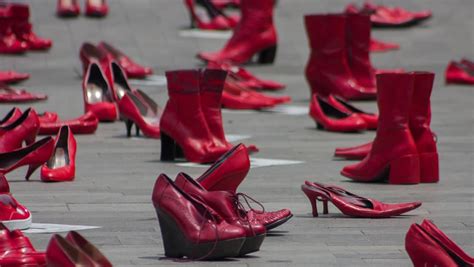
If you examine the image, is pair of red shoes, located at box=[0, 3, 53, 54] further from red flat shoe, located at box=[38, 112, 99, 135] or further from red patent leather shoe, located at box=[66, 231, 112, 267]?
red patent leather shoe, located at box=[66, 231, 112, 267]

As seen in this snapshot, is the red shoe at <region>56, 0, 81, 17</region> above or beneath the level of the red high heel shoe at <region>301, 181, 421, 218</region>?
beneath

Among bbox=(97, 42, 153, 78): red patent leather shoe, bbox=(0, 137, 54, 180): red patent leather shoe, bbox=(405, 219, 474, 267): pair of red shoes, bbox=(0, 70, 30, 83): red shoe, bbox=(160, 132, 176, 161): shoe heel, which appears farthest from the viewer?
bbox=(97, 42, 153, 78): red patent leather shoe

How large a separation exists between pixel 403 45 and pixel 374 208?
9186 mm

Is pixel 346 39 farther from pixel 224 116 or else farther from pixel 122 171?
pixel 122 171

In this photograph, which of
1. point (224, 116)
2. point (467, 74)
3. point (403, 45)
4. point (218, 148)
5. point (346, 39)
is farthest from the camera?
point (403, 45)

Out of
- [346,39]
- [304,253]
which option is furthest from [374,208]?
[346,39]

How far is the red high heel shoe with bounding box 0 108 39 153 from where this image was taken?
8.16 meters

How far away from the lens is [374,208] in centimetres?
678

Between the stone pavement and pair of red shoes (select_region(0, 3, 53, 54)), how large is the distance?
0.39ft

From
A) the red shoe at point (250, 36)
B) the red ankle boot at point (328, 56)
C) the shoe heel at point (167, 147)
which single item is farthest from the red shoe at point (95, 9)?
the shoe heel at point (167, 147)

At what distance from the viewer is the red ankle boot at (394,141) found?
25.5 ft

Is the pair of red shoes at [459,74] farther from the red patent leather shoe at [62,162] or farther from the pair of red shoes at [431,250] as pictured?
the pair of red shoes at [431,250]

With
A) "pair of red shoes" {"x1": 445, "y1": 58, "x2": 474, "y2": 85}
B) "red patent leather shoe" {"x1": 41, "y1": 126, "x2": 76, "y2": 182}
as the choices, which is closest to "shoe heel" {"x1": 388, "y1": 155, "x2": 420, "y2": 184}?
"red patent leather shoe" {"x1": 41, "y1": 126, "x2": 76, "y2": 182}

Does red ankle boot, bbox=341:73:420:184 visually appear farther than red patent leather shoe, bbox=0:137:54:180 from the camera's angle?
Yes
